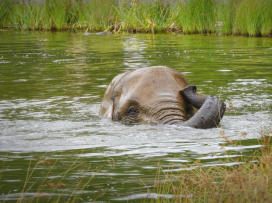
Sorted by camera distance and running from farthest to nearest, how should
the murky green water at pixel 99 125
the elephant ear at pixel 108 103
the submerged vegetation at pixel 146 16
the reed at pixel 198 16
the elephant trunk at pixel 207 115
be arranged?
1. the reed at pixel 198 16
2. the submerged vegetation at pixel 146 16
3. the elephant ear at pixel 108 103
4. the elephant trunk at pixel 207 115
5. the murky green water at pixel 99 125

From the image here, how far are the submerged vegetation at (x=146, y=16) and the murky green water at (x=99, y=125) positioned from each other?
2752 millimetres

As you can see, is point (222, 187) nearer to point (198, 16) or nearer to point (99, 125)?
point (99, 125)

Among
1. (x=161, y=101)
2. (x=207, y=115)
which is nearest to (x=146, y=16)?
(x=161, y=101)

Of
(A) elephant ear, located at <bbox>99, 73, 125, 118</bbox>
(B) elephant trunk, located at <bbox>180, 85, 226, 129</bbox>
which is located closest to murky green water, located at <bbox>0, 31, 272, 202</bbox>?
(B) elephant trunk, located at <bbox>180, 85, 226, 129</bbox>

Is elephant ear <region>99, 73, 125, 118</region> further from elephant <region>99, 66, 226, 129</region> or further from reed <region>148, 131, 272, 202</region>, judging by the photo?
reed <region>148, 131, 272, 202</region>

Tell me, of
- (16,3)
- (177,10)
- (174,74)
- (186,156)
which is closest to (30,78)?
(174,74)

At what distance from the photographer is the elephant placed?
5.98 metres

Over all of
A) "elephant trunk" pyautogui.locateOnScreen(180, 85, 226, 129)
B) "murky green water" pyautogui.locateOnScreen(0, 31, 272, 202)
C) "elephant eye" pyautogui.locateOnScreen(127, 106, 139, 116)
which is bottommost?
"murky green water" pyautogui.locateOnScreen(0, 31, 272, 202)

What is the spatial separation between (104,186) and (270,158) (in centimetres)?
133

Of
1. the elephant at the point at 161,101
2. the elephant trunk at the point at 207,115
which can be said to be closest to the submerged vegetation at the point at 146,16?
the elephant at the point at 161,101

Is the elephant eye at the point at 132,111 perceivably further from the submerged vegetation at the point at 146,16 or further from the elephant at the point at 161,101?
the submerged vegetation at the point at 146,16

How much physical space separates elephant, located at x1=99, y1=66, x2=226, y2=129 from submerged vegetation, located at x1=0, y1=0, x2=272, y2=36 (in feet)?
38.4

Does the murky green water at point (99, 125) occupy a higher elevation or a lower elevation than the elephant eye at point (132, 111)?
lower

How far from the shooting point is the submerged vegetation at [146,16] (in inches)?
745
